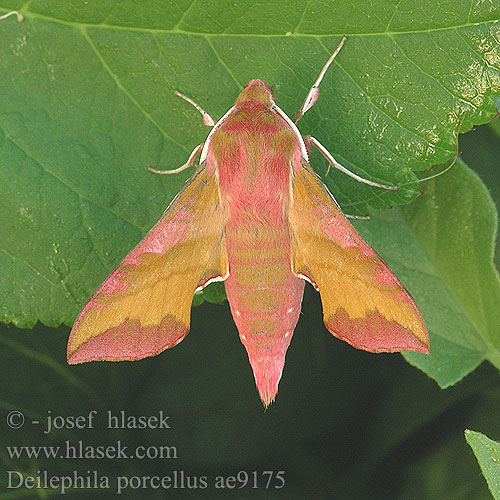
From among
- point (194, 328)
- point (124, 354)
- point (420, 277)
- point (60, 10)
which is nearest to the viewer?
point (124, 354)

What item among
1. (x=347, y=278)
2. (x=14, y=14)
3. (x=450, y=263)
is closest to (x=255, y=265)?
(x=347, y=278)

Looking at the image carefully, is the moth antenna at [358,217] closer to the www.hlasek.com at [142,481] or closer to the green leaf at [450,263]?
the green leaf at [450,263]

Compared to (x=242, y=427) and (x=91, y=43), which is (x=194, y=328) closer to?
(x=242, y=427)

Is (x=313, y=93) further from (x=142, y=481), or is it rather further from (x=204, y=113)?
(x=142, y=481)

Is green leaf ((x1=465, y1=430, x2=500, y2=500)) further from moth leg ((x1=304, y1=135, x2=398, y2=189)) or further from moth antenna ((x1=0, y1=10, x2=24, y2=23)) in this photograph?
moth antenna ((x1=0, y1=10, x2=24, y2=23))

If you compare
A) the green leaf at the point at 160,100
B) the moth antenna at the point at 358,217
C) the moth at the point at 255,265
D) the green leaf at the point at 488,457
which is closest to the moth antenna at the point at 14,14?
the green leaf at the point at 160,100

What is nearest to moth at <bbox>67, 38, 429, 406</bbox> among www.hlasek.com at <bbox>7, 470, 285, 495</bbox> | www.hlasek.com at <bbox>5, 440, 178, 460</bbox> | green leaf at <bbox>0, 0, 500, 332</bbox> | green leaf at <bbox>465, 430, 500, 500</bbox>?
green leaf at <bbox>0, 0, 500, 332</bbox>

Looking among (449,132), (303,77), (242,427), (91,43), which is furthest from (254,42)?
(242,427)
